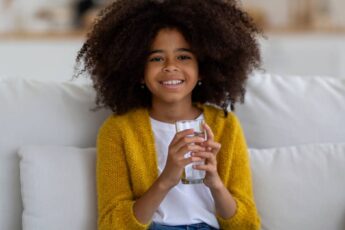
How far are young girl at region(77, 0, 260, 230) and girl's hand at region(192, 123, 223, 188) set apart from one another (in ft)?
0.04

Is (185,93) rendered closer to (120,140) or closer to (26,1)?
(120,140)

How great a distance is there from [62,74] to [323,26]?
1452 mm

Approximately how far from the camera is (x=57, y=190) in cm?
152

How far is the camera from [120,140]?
1496 mm

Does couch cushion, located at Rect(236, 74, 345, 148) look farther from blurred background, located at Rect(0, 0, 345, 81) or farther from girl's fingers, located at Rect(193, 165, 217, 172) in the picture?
blurred background, located at Rect(0, 0, 345, 81)

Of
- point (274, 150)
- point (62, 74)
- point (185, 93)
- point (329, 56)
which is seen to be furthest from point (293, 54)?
point (185, 93)

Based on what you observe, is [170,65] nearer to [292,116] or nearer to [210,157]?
[210,157]

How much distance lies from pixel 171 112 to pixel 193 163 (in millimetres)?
232

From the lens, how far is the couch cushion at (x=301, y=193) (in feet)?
5.12

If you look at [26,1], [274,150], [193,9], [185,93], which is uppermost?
[26,1]

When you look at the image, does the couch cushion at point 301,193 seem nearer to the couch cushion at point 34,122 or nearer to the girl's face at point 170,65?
the girl's face at point 170,65

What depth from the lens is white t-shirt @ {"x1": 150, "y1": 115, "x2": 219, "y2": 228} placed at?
4.83 ft

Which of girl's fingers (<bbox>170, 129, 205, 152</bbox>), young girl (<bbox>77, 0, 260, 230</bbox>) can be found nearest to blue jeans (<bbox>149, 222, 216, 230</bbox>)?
young girl (<bbox>77, 0, 260, 230</bbox>)

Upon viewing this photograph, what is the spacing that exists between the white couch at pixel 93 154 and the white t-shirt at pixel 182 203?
0.51 feet
